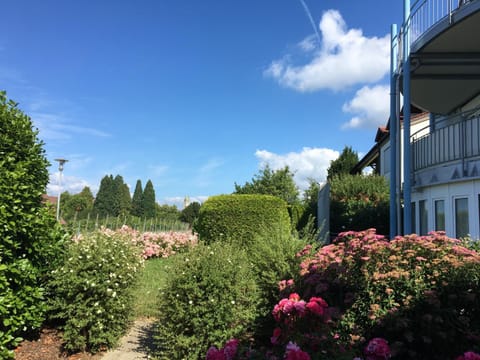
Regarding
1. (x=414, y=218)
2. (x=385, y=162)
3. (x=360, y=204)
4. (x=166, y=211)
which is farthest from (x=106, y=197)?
(x=414, y=218)

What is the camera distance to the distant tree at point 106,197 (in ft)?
192

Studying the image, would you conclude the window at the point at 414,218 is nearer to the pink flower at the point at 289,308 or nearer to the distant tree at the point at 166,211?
the pink flower at the point at 289,308

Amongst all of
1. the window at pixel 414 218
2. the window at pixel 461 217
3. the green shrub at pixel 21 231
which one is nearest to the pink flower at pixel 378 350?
the green shrub at pixel 21 231

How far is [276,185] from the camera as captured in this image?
89.7 ft

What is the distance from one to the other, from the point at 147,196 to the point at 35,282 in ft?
191

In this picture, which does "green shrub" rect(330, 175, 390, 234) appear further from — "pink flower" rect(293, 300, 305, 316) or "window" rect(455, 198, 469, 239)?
"pink flower" rect(293, 300, 305, 316)

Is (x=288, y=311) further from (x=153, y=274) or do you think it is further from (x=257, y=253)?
(x=153, y=274)

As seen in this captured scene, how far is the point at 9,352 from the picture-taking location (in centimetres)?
392

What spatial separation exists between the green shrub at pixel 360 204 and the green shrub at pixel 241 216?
4.65 meters

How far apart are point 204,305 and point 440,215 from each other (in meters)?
5.71

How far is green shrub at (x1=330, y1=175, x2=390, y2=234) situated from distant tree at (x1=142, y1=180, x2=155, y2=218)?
1859 inches

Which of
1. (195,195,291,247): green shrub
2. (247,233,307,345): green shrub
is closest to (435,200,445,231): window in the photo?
(195,195,291,247): green shrub

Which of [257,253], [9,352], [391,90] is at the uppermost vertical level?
[391,90]

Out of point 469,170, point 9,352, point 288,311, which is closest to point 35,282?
point 9,352
